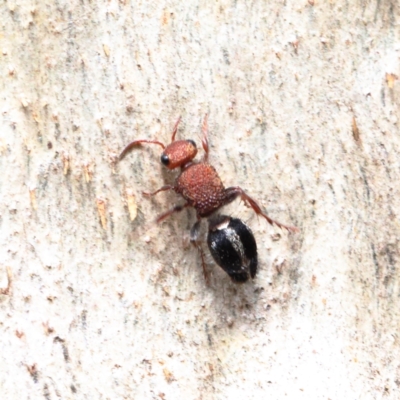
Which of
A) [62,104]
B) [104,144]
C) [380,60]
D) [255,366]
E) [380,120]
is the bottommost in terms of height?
[255,366]

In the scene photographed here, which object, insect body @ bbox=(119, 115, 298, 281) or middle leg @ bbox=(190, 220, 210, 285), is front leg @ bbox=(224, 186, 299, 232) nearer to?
insect body @ bbox=(119, 115, 298, 281)

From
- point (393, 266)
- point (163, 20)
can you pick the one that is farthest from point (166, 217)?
point (393, 266)

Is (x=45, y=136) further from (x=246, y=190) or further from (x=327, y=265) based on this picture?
(x=327, y=265)

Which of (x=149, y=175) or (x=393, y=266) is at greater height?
(x=149, y=175)

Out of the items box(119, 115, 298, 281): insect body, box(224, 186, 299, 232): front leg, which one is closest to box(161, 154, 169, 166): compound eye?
box(119, 115, 298, 281): insect body

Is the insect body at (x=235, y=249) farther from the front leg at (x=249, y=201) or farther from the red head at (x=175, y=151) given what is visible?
the red head at (x=175, y=151)

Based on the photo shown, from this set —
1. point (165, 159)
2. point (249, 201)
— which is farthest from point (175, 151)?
point (249, 201)

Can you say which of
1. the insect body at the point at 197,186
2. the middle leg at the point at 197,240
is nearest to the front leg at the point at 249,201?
the insect body at the point at 197,186

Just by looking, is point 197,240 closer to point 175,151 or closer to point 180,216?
point 180,216
